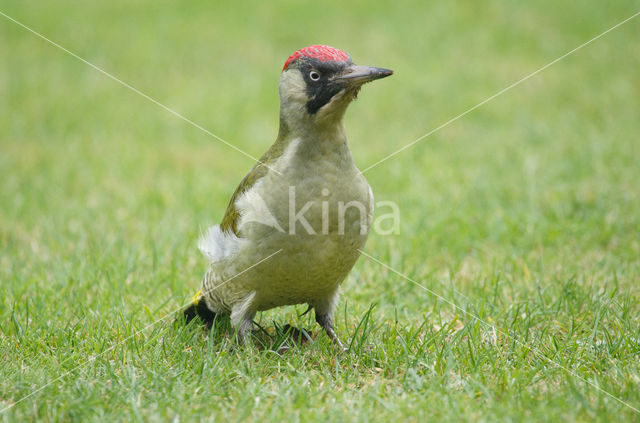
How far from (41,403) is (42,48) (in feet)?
32.3

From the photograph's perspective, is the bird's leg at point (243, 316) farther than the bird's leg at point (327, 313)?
No

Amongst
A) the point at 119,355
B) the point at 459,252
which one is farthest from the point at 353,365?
the point at 459,252

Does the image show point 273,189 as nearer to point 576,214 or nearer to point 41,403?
point 41,403

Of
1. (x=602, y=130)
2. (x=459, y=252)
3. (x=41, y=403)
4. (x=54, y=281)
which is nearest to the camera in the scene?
(x=41, y=403)

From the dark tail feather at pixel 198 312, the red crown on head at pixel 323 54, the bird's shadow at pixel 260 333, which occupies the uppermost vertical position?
the red crown on head at pixel 323 54

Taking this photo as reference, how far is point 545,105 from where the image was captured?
365 inches

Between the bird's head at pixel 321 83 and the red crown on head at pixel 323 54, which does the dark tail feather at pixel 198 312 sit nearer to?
the bird's head at pixel 321 83

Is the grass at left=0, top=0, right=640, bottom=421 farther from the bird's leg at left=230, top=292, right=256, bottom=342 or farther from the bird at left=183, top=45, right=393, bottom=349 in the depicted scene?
the bird at left=183, top=45, right=393, bottom=349

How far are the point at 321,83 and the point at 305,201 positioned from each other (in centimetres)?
63

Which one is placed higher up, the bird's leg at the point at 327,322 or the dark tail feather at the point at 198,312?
the dark tail feather at the point at 198,312

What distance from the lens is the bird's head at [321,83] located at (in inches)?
133

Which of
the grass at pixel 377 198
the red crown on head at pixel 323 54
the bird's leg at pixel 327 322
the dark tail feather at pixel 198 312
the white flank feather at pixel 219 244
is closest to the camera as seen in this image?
the grass at pixel 377 198

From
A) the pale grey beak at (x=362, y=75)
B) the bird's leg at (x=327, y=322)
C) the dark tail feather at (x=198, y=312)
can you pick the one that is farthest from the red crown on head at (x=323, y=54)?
the dark tail feather at (x=198, y=312)

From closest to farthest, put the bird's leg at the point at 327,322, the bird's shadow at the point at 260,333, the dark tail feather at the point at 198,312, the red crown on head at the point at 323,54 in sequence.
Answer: the red crown on head at the point at 323,54 → the bird's shadow at the point at 260,333 → the bird's leg at the point at 327,322 → the dark tail feather at the point at 198,312
